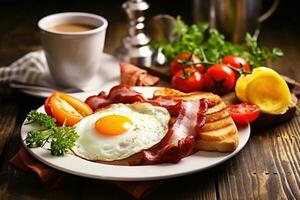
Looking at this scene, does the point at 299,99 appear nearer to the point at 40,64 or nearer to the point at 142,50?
the point at 142,50

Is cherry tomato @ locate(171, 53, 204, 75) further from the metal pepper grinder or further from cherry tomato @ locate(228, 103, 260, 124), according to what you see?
cherry tomato @ locate(228, 103, 260, 124)

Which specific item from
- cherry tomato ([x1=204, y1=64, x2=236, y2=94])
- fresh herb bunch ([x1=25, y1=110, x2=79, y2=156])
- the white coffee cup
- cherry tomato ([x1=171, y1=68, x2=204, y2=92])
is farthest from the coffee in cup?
fresh herb bunch ([x1=25, y1=110, x2=79, y2=156])

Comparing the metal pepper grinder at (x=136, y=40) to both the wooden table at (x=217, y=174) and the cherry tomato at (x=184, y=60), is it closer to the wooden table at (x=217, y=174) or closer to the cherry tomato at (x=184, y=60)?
the cherry tomato at (x=184, y=60)

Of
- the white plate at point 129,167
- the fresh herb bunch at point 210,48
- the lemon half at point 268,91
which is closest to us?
the white plate at point 129,167

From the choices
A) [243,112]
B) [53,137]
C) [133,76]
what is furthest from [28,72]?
[243,112]

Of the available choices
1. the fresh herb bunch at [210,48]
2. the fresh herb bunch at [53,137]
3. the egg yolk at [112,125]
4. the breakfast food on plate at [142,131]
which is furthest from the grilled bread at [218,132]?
the fresh herb bunch at [210,48]

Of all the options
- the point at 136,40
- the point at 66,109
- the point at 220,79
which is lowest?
the point at 136,40

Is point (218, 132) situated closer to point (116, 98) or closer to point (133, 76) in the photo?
point (116, 98)
